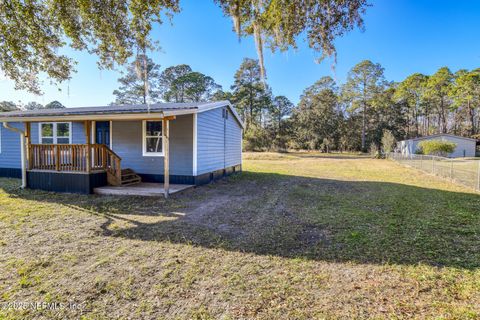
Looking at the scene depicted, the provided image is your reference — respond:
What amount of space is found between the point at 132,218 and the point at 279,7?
15.4 feet

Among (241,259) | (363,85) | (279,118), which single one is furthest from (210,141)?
(279,118)

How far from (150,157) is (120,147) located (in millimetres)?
1342

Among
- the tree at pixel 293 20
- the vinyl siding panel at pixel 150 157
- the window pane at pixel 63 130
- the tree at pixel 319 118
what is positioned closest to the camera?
the tree at pixel 293 20

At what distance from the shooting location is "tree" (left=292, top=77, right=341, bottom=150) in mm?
39938

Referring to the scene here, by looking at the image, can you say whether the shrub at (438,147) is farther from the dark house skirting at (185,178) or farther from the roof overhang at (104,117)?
the roof overhang at (104,117)

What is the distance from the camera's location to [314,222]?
4.96m

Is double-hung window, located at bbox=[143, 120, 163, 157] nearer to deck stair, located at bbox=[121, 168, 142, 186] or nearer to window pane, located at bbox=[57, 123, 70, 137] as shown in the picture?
deck stair, located at bbox=[121, 168, 142, 186]

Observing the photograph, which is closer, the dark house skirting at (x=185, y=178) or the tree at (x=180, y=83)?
the dark house skirting at (x=185, y=178)

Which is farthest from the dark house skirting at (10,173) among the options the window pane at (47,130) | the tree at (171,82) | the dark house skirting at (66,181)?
the tree at (171,82)

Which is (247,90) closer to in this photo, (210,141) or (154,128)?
(210,141)

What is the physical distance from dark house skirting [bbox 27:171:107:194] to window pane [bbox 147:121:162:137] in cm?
208

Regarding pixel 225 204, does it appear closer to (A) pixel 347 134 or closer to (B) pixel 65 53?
(B) pixel 65 53

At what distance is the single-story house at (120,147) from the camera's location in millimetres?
7527

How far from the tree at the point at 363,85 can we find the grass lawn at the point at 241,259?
33116mm
